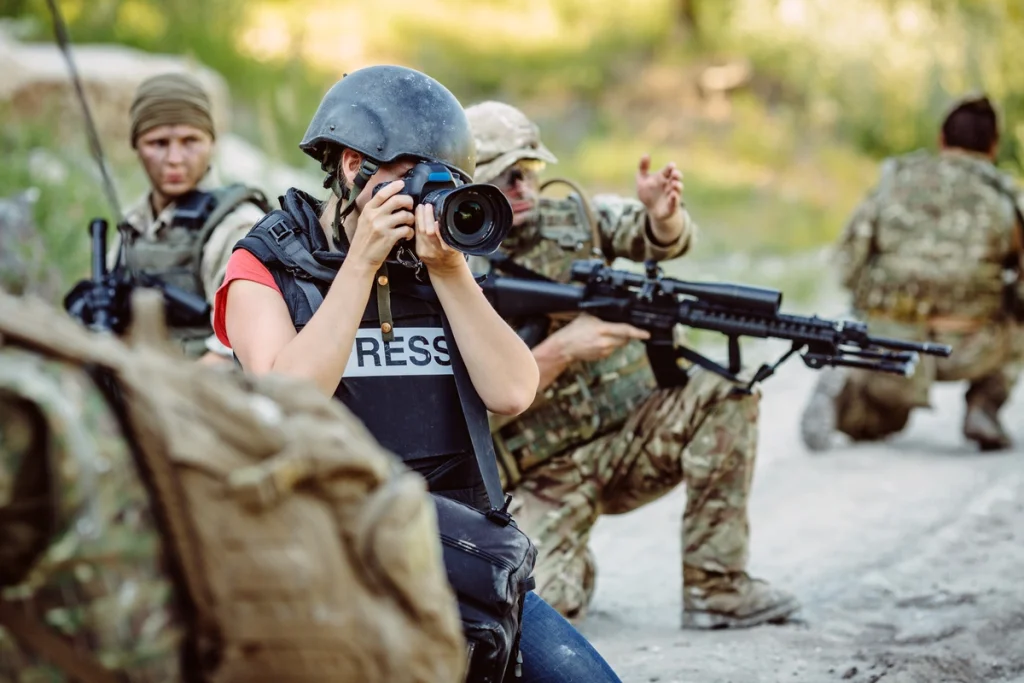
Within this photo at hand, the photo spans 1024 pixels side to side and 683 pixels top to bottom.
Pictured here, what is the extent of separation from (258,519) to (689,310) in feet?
10.1

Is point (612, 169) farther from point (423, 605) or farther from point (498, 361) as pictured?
point (423, 605)

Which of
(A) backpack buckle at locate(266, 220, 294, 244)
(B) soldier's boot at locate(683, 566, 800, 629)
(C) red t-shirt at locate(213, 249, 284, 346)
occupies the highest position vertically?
(A) backpack buckle at locate(266, 220, 294, 244)

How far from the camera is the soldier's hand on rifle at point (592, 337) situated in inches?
181

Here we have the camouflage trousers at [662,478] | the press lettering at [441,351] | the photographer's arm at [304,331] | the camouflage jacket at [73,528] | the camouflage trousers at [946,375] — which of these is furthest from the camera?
the camouflage trousers at [946,375]

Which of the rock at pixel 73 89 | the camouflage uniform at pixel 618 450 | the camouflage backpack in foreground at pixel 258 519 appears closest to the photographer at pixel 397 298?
the camouflage backpack in foreground at pixel 258 519

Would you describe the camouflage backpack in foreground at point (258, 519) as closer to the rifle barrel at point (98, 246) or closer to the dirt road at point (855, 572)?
the dirt road at point (855, 572)

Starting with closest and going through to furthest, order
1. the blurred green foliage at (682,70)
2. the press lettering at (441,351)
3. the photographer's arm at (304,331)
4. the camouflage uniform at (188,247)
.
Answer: the photographer's arm at (304,331), the press lettering at (441,351), the camouflage uniform at (188,247), the blurred green foliage at (682,70)

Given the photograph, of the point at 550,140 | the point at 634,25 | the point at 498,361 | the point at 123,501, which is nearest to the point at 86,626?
the point at 123,501

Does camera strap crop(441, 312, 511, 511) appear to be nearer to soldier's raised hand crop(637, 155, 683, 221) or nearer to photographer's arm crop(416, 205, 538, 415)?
photographer's arm crop(416, 205, 538, 415)

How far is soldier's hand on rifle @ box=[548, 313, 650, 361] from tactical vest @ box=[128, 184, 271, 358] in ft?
3.94

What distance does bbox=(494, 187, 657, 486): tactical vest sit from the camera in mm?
4723

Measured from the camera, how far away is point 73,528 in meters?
1.71

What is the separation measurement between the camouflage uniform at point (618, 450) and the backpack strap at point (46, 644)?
2.91 meters

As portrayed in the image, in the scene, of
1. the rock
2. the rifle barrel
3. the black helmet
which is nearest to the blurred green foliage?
the rock
